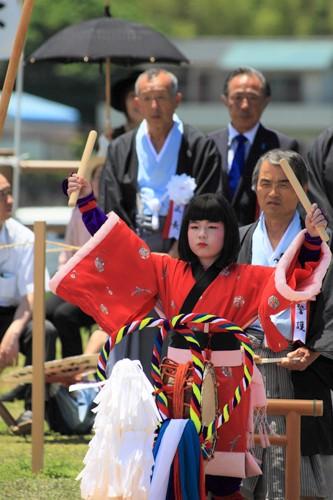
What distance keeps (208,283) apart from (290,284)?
31 centimetres

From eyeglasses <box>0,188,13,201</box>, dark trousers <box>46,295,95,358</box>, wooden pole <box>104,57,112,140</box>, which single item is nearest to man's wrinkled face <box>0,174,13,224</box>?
eyeglasses <box>0,188,13,201</box>

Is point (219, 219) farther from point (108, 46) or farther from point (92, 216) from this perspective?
point (108, 46)

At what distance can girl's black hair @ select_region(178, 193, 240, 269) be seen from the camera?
16.7ft

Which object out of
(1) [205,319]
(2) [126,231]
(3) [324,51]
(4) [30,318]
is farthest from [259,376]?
A: (3) [324,51]

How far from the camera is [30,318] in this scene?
7270mm

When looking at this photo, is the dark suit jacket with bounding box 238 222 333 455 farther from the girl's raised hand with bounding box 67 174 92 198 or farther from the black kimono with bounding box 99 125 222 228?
the black kimono with bounding box 99 125 222 228

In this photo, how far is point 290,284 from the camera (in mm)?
5020

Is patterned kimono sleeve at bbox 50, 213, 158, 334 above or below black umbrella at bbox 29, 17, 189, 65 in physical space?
below

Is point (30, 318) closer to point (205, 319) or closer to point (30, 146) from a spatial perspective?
point (205, 319)

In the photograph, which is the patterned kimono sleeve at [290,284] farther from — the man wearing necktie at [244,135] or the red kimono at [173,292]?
the man wearing necktie at [244,135]

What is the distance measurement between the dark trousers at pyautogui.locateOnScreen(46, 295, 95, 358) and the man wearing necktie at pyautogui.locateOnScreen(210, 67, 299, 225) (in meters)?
1.21

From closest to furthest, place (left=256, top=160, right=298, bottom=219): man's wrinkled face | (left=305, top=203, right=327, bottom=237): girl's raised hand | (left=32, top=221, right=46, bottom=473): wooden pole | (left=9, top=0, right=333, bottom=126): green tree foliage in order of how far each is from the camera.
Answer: (left=305, top=203, right=327, bottom=237): girl's raised hand, (left=256, top=160, right=298, bottom=219): man's wrinkled face, (left=32, top=221, right=46, bottom=473): wooden pole, (left=9, top=0, right=333, bottom=126): green tree foliage

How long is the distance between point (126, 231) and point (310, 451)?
1182 millimetres

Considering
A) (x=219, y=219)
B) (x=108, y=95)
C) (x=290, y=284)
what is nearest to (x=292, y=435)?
(x=290, y=284)
